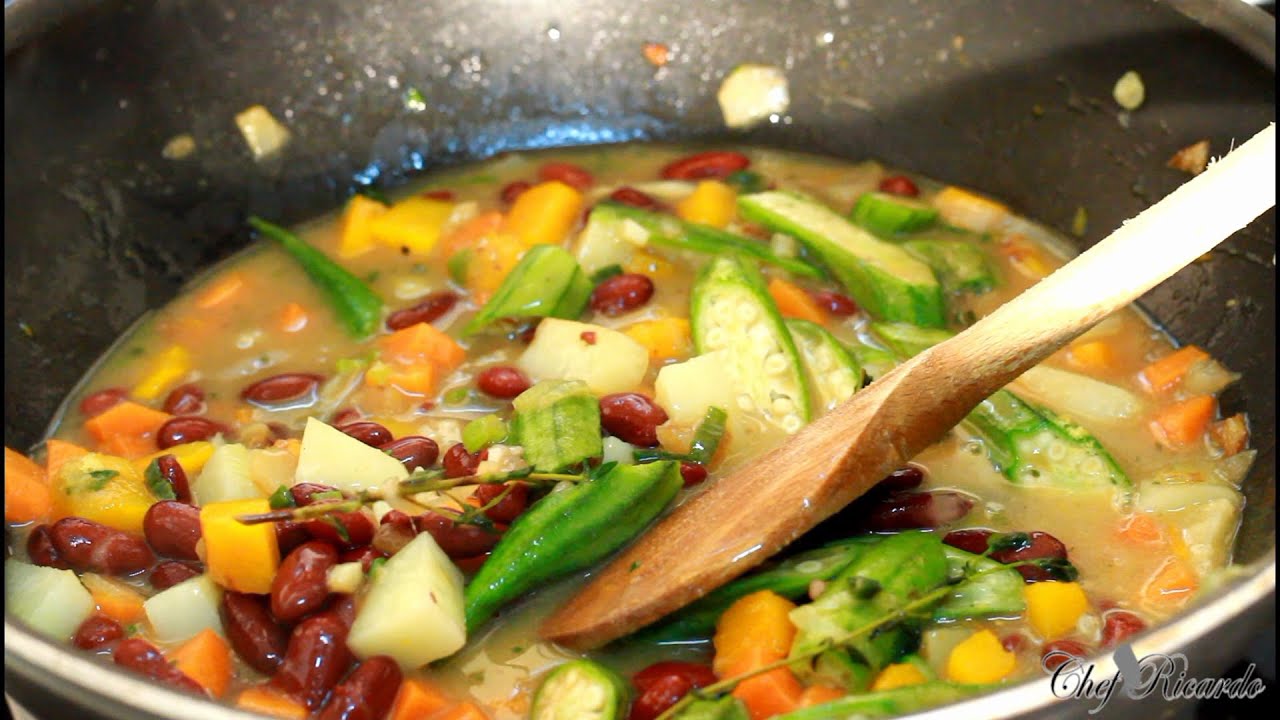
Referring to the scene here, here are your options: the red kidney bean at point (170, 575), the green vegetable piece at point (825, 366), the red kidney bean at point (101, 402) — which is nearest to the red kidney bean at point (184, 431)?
the red kidney bean at point (101, 402)

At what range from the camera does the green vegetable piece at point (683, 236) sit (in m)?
3.44

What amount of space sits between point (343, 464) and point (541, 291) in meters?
0.80

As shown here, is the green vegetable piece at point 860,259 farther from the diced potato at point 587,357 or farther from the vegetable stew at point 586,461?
the diced potato at point 587,357

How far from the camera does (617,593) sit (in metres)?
2.40

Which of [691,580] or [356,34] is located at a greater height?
[356,34]

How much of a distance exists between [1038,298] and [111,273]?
8.03ft

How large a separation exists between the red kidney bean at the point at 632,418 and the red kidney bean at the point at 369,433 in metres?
0.50

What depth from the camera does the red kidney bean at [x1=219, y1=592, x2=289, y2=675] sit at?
2350mm

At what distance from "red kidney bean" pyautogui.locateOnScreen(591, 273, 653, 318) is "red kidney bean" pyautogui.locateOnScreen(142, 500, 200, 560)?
47.2 inches

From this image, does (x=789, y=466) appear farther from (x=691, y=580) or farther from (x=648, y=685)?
(x=648, y=685)

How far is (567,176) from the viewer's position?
3.85 metres

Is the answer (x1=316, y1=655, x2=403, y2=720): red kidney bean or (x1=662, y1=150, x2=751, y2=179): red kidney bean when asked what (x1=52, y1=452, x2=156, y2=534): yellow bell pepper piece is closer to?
(x1=316, y1=655, x2=403, y2=720): red kidney bean

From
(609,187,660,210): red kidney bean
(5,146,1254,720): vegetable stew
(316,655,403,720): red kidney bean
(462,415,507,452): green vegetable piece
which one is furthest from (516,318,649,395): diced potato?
(316,655,403,720): red kidney bean

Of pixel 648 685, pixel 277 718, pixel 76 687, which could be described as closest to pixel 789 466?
pixel 648 685
